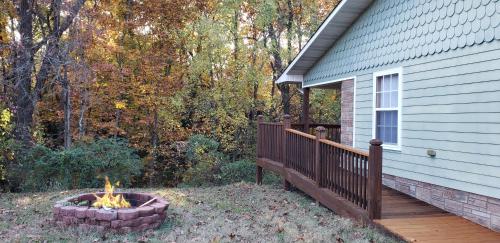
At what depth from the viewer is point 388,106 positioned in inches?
308

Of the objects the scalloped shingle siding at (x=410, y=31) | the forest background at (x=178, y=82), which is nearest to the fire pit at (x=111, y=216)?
the scalloped shingle siding at (x=410, y=31)

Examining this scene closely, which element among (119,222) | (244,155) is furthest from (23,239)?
(244,155)

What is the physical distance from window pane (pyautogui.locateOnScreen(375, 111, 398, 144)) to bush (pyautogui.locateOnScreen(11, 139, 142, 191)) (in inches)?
254

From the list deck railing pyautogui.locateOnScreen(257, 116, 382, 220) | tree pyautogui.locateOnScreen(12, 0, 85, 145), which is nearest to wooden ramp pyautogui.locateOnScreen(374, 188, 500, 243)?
deck railing pyautogui.locateOnScreen(257, 116, 382, 220)

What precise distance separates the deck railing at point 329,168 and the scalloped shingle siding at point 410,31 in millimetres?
1976

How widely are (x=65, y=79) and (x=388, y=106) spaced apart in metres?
10.7

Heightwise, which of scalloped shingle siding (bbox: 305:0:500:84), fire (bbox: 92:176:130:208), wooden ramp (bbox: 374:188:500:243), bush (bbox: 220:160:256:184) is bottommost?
bush (bbox: 220:160:256:184)

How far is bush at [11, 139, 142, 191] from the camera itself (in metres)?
10.4

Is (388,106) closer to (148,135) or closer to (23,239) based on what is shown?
(23,239)

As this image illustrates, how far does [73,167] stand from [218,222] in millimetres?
5854

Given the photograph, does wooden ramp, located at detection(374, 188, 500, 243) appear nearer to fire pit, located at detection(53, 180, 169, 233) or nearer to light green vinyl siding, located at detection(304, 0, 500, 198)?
light green vinyl siding, located at detection(304, 0, 500, 198)

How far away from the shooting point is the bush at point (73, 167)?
10367 mm

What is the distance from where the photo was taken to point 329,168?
7.09m

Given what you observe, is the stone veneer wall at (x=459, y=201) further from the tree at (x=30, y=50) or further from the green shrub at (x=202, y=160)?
the tree at (x=30, y=50)
